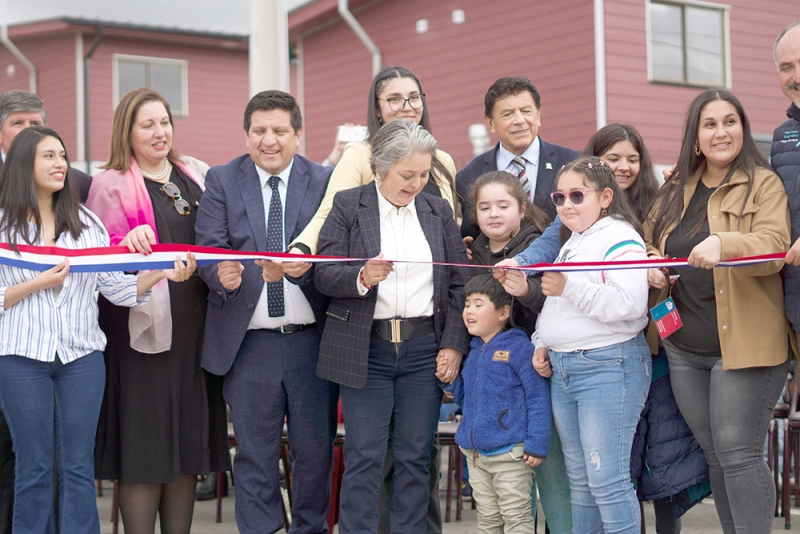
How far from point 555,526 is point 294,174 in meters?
2.05

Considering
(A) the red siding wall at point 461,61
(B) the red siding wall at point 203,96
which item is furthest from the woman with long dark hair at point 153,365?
(B) the red siding wall at point 203,96

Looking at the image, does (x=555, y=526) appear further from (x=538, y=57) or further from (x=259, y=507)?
(x=538, y=57)

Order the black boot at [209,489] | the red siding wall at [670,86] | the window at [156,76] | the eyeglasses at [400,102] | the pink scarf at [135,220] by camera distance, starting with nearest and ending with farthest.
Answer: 1. the pink scarf at [135,220]
2. the eyeglasses at [400,102]
3. the black boot at [209,489]
4. the red siding wall at [670,86]
5. the window at [156,76]

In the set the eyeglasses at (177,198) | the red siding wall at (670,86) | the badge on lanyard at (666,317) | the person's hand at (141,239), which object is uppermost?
the red siding wall at (670,86)

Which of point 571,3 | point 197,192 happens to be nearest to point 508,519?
point 197,192

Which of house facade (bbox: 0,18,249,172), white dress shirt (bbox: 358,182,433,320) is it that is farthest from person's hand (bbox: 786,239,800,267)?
house facade (bbox: 0,18,249,172)

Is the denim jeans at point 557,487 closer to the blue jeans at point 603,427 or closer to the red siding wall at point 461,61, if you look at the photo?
the blue jeans at point 603,427

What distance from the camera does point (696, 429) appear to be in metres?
3.54

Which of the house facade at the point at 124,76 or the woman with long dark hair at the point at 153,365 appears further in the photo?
the house facade at the point at 124,76

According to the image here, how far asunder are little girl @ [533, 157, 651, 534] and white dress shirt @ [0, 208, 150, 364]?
190 centimetres

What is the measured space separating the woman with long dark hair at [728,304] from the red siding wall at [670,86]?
26.7 feet

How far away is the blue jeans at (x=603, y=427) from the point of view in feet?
11.1

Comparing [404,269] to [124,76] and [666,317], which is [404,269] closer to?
[666,317]

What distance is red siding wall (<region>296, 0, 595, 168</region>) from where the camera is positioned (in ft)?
38.8
